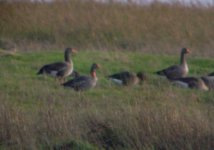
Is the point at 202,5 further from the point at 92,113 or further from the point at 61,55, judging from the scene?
the point at 92,113

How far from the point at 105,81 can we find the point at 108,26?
7625 millimetres

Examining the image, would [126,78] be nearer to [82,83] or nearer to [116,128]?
[82,83]

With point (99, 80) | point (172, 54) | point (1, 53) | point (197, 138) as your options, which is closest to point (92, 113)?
point (197, 138)

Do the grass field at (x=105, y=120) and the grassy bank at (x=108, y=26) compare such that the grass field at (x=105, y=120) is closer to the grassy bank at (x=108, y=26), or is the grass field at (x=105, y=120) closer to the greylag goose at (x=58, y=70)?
the greylag goose at (x=58, y=70)

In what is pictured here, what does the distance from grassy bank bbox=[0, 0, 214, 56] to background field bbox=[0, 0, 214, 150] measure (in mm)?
31

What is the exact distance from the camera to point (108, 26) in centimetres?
2467

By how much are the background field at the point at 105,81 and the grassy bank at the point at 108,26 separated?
0.03 metres

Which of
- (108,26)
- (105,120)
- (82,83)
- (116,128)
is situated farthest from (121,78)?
(108,26)

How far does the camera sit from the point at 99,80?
1728 centimetres

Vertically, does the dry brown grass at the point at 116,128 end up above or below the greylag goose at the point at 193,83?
below

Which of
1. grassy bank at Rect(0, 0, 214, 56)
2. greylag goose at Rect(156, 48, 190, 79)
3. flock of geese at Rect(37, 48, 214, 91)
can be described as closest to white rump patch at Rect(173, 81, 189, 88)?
flock of geese at Rect(37, 48, 214, 91)

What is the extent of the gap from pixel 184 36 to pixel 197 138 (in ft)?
43.0

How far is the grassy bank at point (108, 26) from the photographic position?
23.5 metres

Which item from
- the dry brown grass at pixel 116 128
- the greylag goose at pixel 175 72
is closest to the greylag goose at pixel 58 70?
the greylag goose at pixel 175 72
